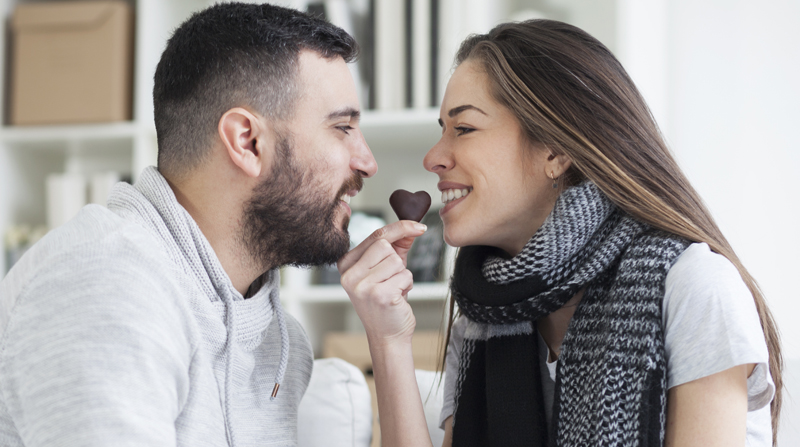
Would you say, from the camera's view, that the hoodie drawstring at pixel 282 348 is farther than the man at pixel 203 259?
Yes

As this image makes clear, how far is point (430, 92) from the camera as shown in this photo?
1.88 m

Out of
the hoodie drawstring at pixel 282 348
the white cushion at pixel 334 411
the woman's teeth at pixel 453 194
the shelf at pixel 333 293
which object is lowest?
the white cushion at pixel 334 411

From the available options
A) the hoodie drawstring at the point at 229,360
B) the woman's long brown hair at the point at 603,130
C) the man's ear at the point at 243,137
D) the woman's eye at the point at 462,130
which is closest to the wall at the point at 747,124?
the woman's long brown hair at the point at 603,130

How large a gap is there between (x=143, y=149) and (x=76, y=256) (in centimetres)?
128

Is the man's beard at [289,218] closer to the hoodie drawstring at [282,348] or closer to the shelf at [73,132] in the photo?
the hoodie drawstring at [282,348]

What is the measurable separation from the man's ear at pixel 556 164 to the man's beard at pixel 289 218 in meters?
0.36

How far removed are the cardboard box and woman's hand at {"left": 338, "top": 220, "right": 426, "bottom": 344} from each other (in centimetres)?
125

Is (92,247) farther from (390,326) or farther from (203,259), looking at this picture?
(390,326)

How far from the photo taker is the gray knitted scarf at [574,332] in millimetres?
925

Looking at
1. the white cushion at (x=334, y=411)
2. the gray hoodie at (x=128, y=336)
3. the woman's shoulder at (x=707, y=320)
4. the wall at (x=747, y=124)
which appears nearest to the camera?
the gray hoodie at (x=128, y=336)

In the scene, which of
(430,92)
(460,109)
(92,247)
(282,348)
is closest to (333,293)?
(430,92)

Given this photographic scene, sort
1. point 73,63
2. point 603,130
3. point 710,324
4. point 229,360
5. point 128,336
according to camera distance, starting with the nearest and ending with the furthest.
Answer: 1. point 128,336
2. point 710,324
3. point 229,360
4. point 603,130
5. point 73,63

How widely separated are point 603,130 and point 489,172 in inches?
8.2

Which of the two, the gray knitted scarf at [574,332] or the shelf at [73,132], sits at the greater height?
the shelf at [73,132]
